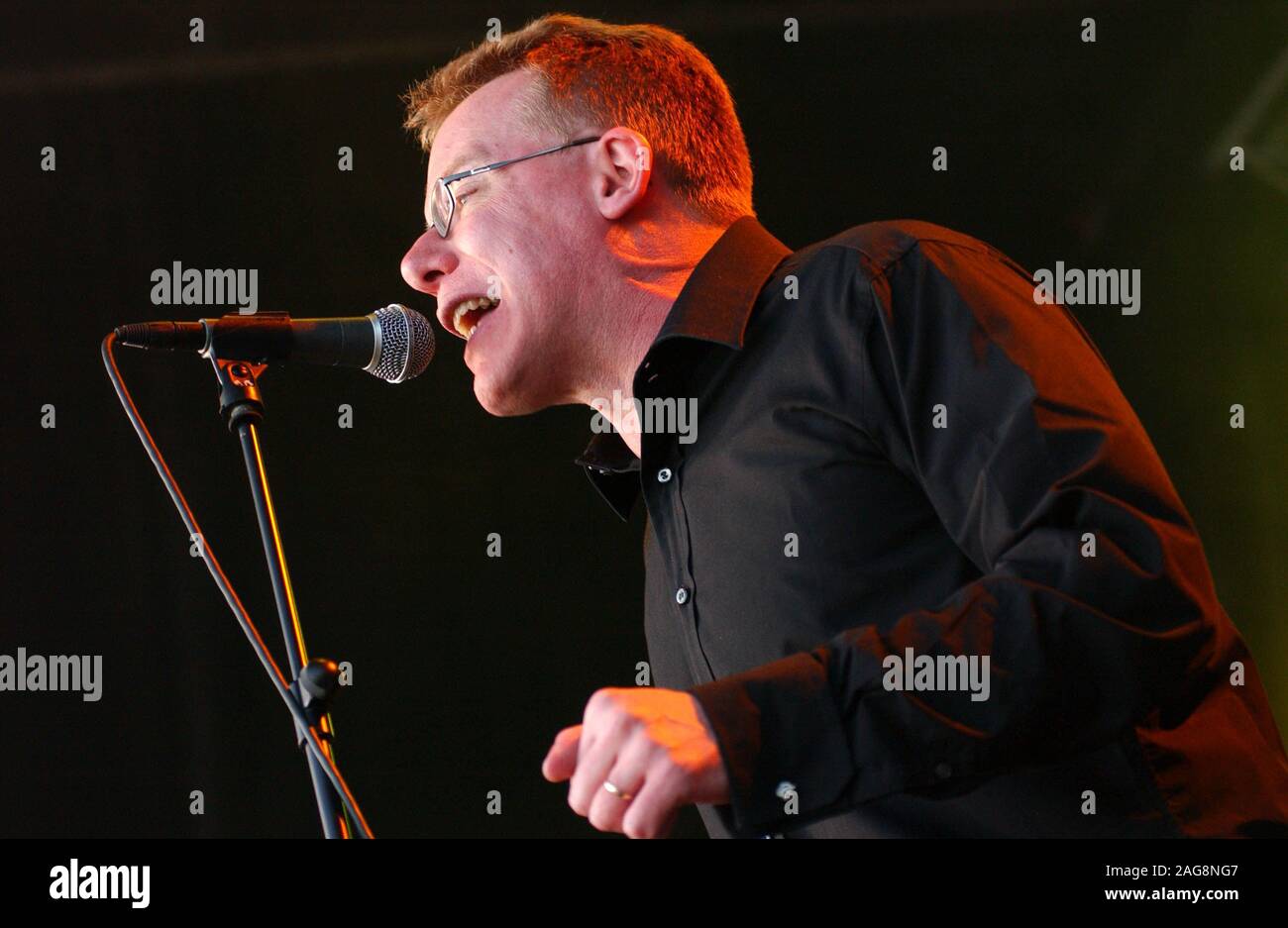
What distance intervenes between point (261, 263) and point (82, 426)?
0.44 metres

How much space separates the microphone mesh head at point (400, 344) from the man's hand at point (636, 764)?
689 mm

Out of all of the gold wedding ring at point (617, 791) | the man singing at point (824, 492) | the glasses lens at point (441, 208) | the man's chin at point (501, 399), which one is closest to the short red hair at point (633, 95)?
the man singing at point (824, 492)

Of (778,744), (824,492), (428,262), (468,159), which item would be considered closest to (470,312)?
(428,262)

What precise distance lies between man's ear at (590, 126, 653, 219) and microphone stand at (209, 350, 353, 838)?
0.59 meters

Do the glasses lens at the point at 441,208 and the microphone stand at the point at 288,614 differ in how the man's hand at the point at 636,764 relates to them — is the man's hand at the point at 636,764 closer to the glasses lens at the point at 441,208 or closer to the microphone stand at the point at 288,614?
the microphone stand at the point at 288,614

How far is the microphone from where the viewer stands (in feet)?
4.83

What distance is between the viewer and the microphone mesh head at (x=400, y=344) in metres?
1.58

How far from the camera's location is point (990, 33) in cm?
248

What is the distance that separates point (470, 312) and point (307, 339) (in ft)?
1.30

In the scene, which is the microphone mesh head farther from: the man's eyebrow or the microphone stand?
the man's eyebrow

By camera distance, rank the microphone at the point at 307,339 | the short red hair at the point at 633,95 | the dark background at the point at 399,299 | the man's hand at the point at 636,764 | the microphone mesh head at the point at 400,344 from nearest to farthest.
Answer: the man's hand at the point at 636,764
the microphone at the point at 307,339
the microphone mesh head at the point at 400,344
the short red hair at the point at 633,95
the dark background at the point at 399,299

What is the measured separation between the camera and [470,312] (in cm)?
189
